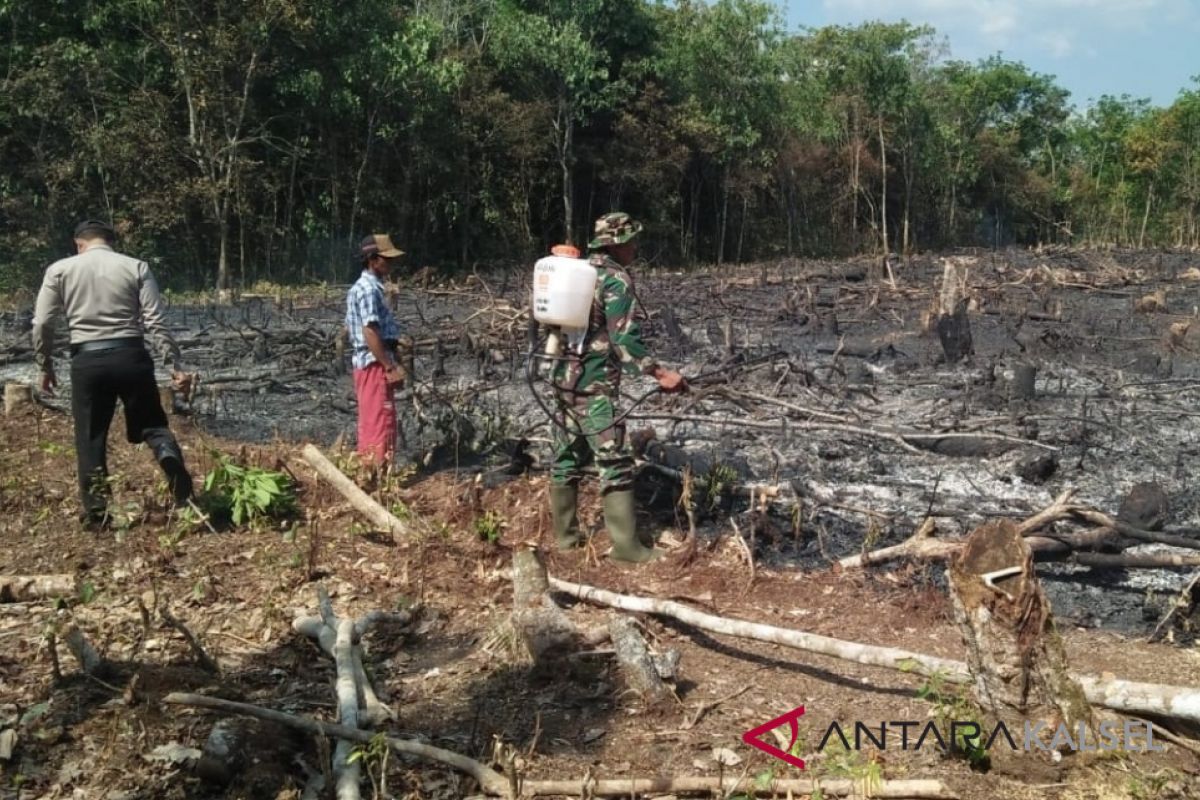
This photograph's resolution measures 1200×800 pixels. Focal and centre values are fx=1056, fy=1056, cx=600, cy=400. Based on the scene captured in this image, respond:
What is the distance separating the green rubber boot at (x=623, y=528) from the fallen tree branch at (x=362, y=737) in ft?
6.41

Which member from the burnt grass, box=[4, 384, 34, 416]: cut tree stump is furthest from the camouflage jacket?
box=[4, 384, 34, 416]: cut tree stump

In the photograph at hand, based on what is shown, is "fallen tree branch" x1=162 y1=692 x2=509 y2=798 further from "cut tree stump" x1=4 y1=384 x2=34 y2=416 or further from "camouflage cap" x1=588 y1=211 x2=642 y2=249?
"cut tree stump" x1=4 y1=384 x2=34 y2=416

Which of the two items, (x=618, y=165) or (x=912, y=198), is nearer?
(x=618, y=165)

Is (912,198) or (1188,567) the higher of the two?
(912,198)

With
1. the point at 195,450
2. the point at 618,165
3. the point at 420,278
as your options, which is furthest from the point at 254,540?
the point at 618,165

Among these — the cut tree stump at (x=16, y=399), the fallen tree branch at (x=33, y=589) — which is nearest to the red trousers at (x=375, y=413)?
the fallen tree branch at (x=33, y=589)

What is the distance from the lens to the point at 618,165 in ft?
88.3

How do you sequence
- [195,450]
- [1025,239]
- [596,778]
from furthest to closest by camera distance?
[1025,239] < [195,450] < [596,778]

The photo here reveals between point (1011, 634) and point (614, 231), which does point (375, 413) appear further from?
point (1011, 634)

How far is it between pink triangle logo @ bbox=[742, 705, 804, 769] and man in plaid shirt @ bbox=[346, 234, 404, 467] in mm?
3244

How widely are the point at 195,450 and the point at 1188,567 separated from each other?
18.9 feet

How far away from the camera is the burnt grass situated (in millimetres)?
3139

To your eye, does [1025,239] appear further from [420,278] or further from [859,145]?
[420,278]

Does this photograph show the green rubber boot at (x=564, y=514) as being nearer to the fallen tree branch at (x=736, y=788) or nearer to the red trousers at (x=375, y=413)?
the red trousers at (x=375, y=413)
